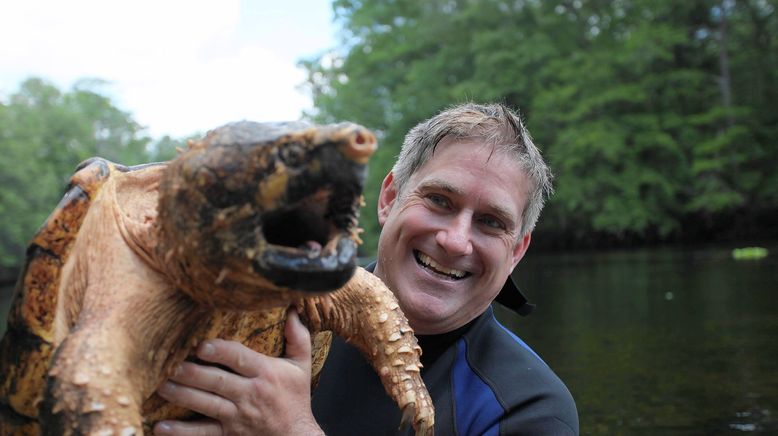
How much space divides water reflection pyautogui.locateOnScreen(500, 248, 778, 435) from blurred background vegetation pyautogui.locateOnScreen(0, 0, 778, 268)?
24.9ft

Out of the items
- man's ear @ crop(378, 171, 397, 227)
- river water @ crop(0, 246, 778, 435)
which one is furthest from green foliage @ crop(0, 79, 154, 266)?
man's ear @ crop(378, 171, 397, 227)

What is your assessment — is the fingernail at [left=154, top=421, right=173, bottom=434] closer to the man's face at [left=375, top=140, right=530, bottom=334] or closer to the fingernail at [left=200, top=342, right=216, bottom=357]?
the fingernail at [left=200, top=342, right=216, bottom=357]

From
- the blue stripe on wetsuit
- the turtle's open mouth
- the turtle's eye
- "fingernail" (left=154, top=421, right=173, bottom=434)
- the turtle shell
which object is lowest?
the blue stripe on wetsuit

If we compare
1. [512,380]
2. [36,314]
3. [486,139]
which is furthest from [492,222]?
[36,314]

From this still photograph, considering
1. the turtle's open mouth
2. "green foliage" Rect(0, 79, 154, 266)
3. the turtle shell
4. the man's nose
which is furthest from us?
"green foliage" Rect(0, 79, 154, 266)

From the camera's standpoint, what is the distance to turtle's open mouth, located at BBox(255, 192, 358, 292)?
1247 millimetres

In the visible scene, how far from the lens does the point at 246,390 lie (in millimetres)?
1634

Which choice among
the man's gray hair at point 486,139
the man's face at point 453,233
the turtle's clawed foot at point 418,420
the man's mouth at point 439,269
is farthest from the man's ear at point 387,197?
the turtle's clawed foot at point 418,420

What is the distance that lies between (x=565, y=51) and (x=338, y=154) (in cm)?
2378

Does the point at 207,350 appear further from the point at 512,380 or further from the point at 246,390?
the point at 512,380

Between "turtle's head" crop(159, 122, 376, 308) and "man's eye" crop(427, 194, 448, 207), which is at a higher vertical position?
"turtle's head" crop(159, 122, 376, 308)

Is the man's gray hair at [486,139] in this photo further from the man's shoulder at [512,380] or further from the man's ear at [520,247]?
the man's shoulder at [512,380]

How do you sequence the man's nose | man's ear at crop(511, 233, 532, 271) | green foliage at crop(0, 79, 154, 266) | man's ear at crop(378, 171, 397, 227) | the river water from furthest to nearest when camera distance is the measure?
green foliage at crop(0, 79, 154, 266)
the river water
man's ear at crop(378, 171, 397, 227)
man's ear at crop(511, 233, 532, 271)
the man's nose

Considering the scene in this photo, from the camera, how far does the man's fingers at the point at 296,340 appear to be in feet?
5.76
